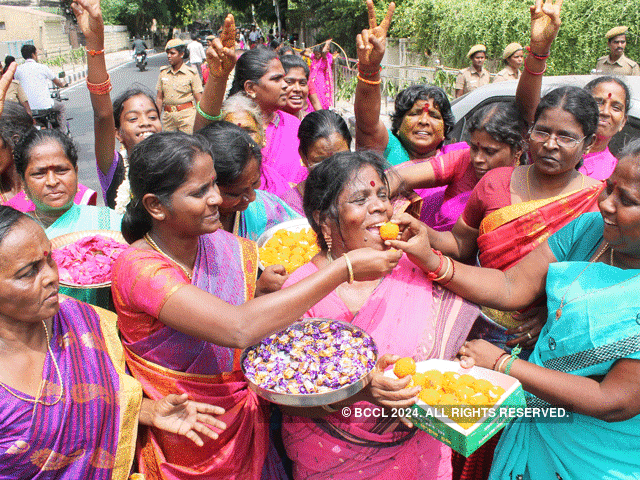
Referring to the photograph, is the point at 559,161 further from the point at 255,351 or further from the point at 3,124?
the point at 3,124

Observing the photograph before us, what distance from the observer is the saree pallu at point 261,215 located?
3150 mm

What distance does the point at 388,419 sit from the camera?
6.85 feet

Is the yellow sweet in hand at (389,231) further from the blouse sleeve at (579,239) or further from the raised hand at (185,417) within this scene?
the raised hand at (185,417)

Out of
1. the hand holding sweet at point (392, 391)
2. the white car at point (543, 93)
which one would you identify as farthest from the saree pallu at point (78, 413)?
the white car at point (543, 93)

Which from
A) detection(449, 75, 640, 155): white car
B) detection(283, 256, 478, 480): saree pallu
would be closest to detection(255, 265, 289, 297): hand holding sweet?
detection(283, 256, 478, 480): saree pallu

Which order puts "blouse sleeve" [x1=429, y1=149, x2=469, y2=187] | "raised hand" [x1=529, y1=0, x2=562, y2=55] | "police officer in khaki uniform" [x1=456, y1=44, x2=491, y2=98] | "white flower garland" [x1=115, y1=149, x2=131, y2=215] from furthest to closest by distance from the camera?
"police officer in khaki uniform" [x1=456, y1=44, x2=491, y2=98] < "white flower garland" [x1=115, y1=149, x2=131, y2=215] < "blouse sleeve" [x1=429, y1=149, x2=469, y2=187] < "raised hand" [x1=529, y1=0, x2=562, y2=55]

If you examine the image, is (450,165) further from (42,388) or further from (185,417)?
(42,388)

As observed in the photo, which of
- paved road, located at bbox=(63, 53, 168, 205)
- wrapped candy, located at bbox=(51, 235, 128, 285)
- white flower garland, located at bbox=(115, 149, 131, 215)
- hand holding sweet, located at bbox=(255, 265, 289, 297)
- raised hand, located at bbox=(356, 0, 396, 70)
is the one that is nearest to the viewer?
wrapped candy, located at bbox=(51, 235, 128, 285)

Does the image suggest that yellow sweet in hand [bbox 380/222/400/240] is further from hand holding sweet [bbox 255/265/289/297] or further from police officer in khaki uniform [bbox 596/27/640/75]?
police officer in khaki uniform [bbox 596/27/640/75]

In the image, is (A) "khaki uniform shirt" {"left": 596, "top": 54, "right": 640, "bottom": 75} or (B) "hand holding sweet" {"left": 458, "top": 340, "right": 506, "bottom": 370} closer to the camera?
(B) "hand holding sweet" {"left": 458, "top": 340, "right": 506, "bottom": 370}

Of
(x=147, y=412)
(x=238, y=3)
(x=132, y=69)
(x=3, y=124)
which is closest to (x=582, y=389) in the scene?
(x=147, y=412)

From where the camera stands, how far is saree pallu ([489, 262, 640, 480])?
171 centimetres

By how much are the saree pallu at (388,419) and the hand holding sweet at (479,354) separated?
16 centimetres

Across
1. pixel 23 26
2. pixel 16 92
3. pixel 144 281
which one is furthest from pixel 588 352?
pixel 23 26
